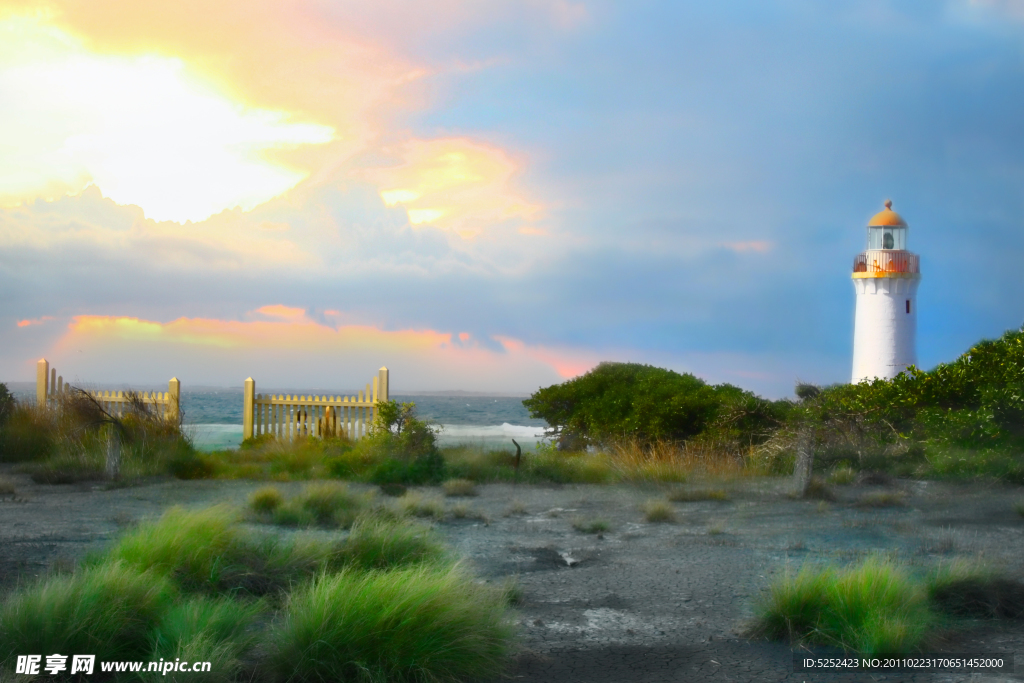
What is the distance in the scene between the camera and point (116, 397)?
68.1 feet

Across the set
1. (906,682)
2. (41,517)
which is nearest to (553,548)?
(906,682)

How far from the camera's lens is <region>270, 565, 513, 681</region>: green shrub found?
3.68m


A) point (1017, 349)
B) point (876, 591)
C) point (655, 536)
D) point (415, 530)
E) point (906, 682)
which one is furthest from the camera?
point (1017, 349)

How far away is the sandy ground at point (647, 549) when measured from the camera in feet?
14.0

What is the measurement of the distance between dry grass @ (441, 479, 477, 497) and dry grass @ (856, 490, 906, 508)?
16.2 ft

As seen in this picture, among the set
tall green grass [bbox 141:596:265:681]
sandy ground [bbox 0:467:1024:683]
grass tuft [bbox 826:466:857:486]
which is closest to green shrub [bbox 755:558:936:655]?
sandy ground [bbox 0:467:1024:683]

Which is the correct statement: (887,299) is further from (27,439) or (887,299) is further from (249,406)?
(27,439)

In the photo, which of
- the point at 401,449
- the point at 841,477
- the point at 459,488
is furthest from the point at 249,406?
the point at 841,477

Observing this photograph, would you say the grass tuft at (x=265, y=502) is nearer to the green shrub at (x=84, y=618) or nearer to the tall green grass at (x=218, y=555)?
the tall green grass at (x=218, y=555)

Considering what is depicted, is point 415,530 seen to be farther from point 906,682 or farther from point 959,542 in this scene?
point 959,542

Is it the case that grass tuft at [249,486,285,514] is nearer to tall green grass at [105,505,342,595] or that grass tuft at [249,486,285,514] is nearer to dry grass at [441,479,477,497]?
dry grass at [441,479,477,497]

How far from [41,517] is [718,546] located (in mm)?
6805

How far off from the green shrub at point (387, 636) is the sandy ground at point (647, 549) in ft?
0.88

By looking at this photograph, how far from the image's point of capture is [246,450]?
17.7 meters
